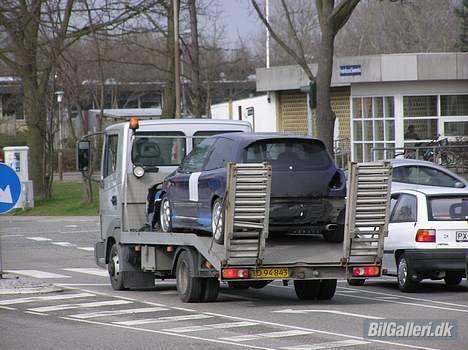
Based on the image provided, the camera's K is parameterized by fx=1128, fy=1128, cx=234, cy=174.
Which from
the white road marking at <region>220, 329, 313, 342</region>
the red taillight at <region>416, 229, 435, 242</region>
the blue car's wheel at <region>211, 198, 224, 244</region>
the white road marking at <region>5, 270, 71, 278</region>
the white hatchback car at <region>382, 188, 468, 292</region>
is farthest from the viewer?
the white road marking at <region>5, 270, 71, 278</region>

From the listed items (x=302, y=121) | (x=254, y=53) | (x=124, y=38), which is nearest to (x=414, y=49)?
(x=254, y=53)

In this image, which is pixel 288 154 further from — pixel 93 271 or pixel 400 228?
pixel 93 271

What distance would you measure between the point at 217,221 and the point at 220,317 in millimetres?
1427

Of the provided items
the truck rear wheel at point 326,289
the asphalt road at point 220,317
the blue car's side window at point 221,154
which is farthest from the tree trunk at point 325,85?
the blue car's side window at point 221,154

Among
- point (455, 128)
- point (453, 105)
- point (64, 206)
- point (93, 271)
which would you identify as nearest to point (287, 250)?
point (93, 271)

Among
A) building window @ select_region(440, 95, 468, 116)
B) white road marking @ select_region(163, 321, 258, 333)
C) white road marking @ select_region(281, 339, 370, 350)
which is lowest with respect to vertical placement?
white road marking @ select_region(163, 321, 258, 333)

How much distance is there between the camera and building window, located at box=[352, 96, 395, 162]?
43.5 m

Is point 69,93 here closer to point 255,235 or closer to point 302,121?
point 302,121

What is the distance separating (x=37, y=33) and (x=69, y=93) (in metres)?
7.94

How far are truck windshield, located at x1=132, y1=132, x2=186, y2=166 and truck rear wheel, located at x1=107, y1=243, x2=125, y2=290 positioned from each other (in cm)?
142

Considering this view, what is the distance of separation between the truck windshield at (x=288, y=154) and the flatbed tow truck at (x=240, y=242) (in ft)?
2.50

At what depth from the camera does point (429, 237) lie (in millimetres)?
16891

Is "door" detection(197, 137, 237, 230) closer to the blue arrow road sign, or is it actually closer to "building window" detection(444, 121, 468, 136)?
the blue arrow road sign

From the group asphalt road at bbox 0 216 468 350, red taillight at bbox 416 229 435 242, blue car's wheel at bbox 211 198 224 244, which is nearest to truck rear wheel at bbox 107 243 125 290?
asphalt road at bbox 0 216 468 350
